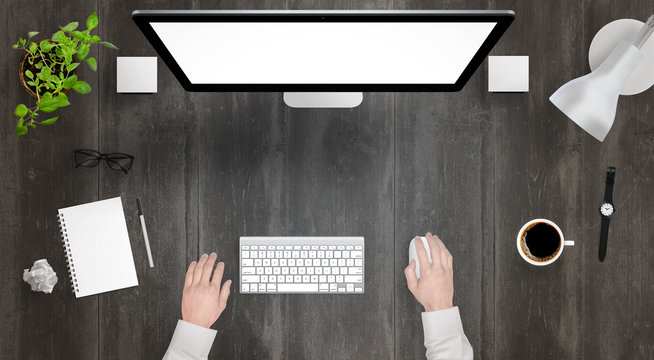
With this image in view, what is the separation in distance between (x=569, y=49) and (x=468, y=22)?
0.63m

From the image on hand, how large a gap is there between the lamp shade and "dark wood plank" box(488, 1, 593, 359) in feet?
0.59

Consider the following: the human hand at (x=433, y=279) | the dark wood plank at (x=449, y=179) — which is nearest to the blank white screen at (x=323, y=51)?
the dark wood plank at (x=449, y=179)

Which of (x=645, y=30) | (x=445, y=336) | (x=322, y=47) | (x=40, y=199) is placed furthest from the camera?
(x=40, y=199)

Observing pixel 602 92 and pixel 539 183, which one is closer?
pixel 602 92

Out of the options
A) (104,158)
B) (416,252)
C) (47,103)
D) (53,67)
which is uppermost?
(53,67)

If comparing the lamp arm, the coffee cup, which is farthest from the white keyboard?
the lamp arm

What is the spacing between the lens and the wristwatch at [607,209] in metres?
1.20

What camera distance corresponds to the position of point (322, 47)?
859 millimetres

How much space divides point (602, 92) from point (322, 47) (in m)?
0.68

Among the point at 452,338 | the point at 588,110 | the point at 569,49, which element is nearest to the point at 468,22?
the point at 588,110

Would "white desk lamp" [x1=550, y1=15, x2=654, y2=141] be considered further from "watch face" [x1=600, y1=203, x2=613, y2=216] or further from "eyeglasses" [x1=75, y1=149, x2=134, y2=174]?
"eyeglasses" [x1=75, y1=149, x2=134, y2=174]

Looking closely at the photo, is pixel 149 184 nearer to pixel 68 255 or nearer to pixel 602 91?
pixel 68 255

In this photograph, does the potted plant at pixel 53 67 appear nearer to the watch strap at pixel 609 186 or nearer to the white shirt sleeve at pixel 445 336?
the white shirt sleeve at pixel 445 336

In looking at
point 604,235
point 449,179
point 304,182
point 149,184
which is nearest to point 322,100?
point 304,182
